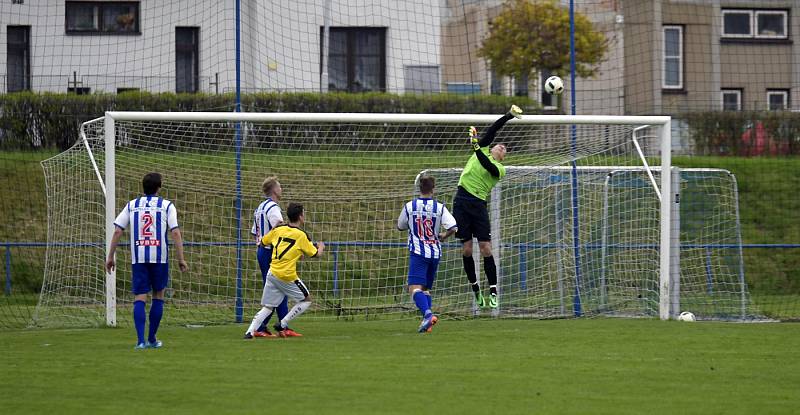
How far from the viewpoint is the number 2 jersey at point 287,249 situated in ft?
42.0

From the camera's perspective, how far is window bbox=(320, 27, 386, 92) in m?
24.3

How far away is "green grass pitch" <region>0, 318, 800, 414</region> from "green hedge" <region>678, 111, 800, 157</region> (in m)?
15.3

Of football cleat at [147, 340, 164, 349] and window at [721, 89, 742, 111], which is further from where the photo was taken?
window at [721, 89, 742, 111]

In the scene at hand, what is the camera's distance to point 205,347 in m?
11.8

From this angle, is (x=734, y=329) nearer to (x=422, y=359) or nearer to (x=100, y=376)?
(x=422, y=359)

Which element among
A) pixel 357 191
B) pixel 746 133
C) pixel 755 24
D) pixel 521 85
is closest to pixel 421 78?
pixel 357 191

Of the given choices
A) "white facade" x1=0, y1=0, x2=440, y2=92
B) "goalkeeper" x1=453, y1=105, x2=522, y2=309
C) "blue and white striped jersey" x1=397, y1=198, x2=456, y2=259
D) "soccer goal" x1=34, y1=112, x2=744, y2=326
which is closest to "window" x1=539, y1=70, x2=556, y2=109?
"white facade" x1=0, y1=0, x2=440, y2=92

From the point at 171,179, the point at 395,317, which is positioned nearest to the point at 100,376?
the point at 395,317

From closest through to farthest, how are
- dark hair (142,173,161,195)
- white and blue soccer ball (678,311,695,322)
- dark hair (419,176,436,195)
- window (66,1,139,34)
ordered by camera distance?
dark hair (142,173,161,195), dark hair (419,176,436,195), white and blue soccer ball (678,311,695,322), window (66,1,139,34)

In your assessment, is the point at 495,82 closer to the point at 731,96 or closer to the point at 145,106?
the point at 731,96

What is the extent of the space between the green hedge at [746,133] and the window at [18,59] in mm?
16531

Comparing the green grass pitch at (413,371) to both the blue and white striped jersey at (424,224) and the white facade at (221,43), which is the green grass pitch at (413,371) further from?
the white facade at (221,43)

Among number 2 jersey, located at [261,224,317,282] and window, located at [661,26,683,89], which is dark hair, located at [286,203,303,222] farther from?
window, located at [661,26,683,89]

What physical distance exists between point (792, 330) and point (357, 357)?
20.7 feet
